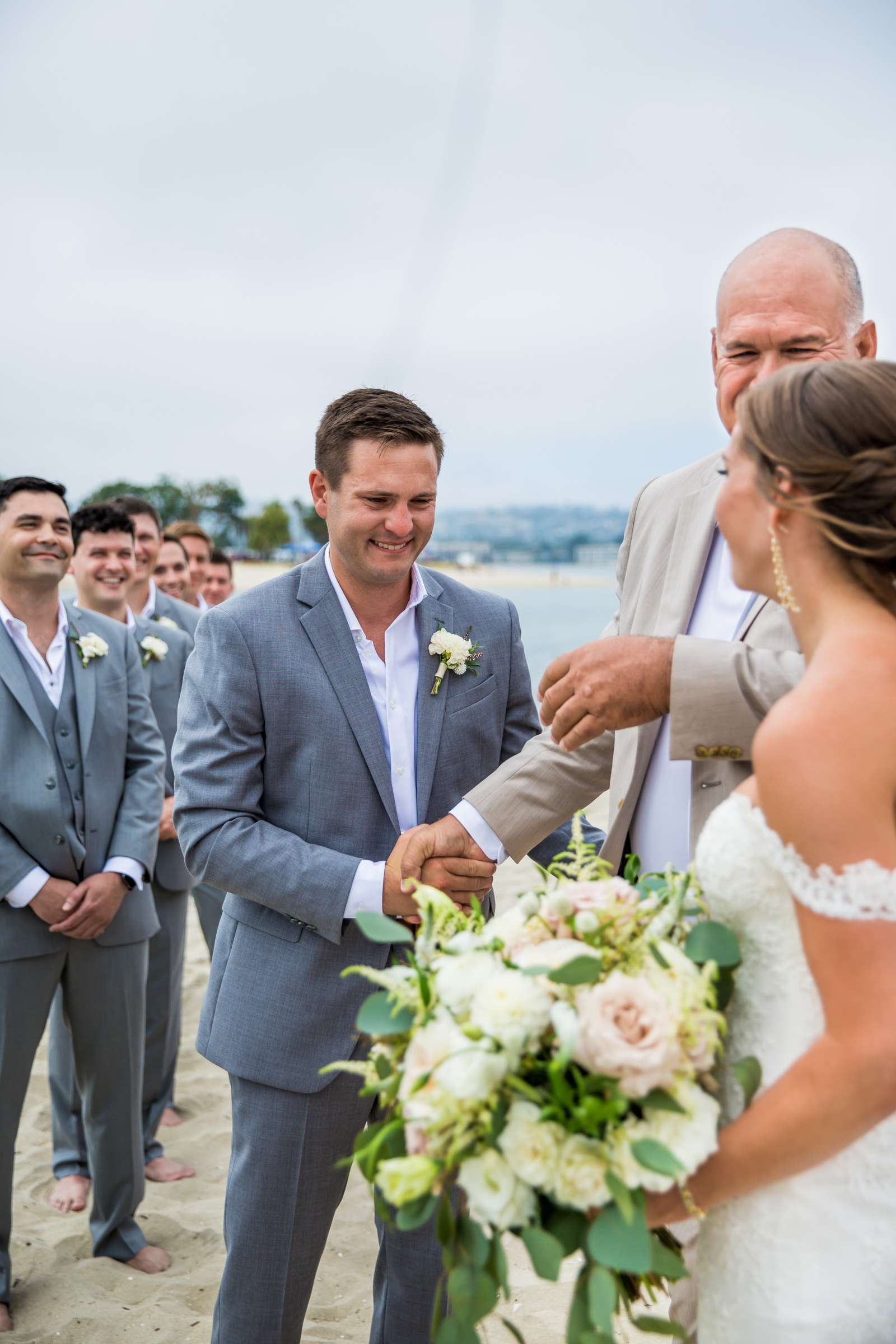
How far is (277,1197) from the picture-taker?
2977 mm

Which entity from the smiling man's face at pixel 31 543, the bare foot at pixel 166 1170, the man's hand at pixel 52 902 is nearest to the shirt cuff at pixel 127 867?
the man's hand at pixel 52 902

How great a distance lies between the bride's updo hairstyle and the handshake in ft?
4.46

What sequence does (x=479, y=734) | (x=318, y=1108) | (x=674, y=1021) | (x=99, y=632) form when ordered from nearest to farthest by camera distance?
(x=674, y=1021) → (x=318, y=1108) → (x=479, y=734) → (x=99, y=632)

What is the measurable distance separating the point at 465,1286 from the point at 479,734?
1.75m

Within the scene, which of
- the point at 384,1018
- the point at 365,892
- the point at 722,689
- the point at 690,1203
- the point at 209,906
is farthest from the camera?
the point at 209,906

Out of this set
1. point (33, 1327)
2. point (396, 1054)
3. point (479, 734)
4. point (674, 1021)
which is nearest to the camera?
point (674, 1021)

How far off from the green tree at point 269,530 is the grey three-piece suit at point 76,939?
68340mm

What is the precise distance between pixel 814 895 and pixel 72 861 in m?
3.52

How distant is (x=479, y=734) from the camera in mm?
3283

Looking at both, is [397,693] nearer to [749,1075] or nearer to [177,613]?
[749,1075]

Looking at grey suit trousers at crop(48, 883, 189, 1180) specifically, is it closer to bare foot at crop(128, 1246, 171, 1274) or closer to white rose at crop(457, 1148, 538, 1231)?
bare foot at crop(128, 1246, 171, 1274)

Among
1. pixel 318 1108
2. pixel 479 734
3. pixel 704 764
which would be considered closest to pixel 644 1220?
pixel 704 764

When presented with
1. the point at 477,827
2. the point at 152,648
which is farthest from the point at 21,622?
the point at 477,827

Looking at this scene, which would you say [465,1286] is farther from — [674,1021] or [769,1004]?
[769,1004]
